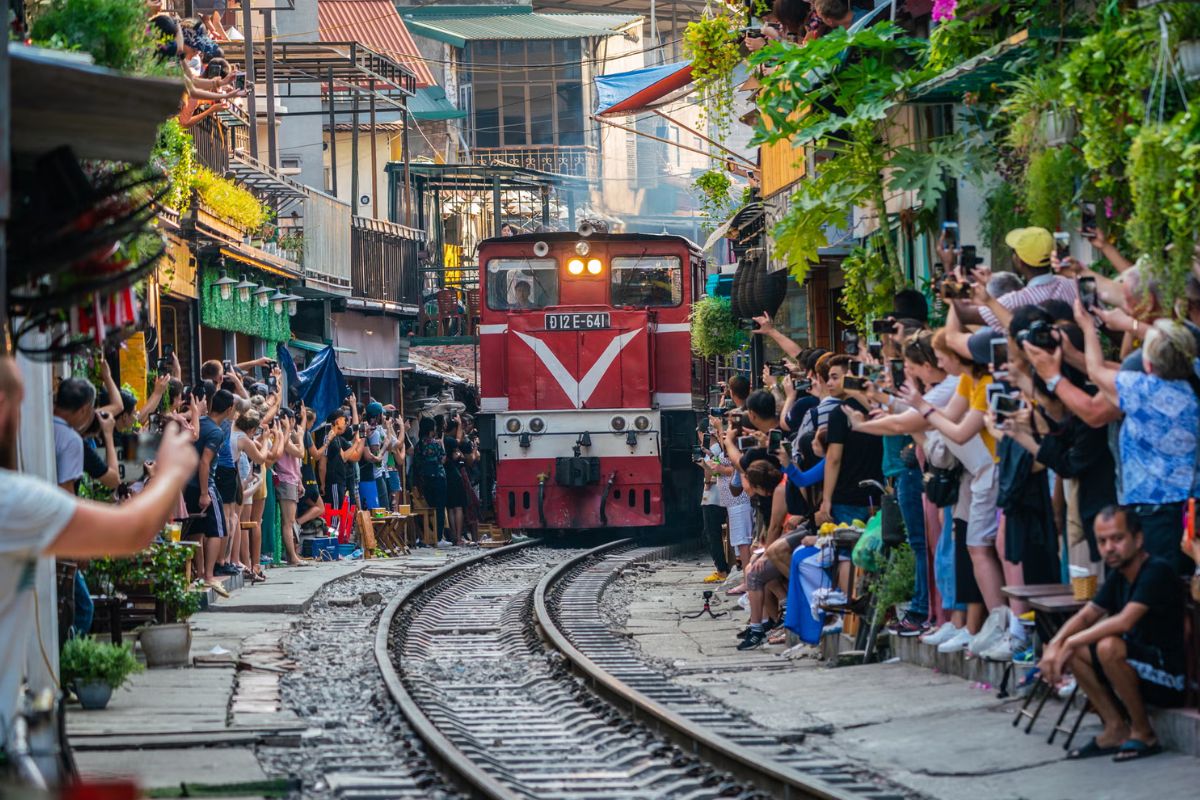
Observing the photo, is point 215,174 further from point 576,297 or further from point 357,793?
point 357,793

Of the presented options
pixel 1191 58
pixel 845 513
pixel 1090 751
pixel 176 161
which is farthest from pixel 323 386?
pixel 1090 751

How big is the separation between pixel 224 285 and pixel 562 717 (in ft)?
45.7

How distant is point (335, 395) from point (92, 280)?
17334 millimetres

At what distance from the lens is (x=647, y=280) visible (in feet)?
77.2

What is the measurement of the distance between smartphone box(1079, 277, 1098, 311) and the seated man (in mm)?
1079

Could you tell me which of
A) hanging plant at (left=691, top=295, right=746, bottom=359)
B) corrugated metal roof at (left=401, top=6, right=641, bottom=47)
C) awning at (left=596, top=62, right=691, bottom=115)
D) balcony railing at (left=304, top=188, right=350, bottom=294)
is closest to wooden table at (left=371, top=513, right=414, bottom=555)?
hanging plant at (left=691, top=295, right=746, bottom=359)

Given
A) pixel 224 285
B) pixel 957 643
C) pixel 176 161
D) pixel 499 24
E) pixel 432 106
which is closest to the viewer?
pixel 957 643

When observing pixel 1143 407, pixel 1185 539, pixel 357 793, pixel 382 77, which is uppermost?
pixel 382 77

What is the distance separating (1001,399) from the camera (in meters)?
8.53

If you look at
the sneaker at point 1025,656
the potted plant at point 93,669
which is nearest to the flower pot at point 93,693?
the potted plant at point 93,669

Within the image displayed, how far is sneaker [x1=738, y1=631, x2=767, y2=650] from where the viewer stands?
12.6 meters

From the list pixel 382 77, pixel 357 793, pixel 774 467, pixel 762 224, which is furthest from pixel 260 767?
pixel 382 77

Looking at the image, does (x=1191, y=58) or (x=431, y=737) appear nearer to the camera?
(x=1191, y=58)

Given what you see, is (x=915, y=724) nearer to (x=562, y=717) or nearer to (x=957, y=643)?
(x=957, y=643)
